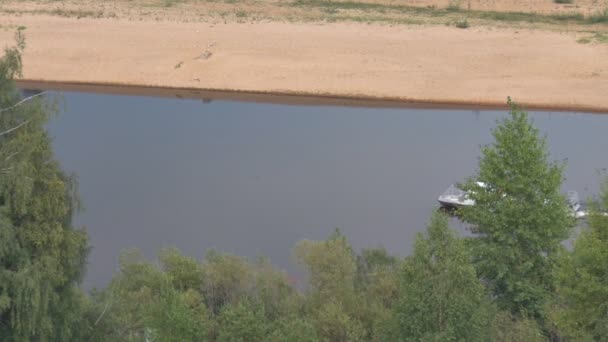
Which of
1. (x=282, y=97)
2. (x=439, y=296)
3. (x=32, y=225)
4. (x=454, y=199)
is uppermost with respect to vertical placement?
(x=32, y=225)

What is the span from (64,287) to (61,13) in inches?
1274

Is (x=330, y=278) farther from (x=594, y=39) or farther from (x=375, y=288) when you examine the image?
(x=594, y=39)

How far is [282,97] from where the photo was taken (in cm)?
3234

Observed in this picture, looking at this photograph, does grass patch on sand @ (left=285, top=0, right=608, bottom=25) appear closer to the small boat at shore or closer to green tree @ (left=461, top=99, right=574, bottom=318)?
the small boat at shore

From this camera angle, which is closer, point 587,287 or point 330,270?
point 587,287

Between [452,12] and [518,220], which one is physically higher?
[518,220]

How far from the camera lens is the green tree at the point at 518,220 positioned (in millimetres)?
14266

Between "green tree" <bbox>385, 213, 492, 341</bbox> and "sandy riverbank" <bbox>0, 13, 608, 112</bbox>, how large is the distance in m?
20.0

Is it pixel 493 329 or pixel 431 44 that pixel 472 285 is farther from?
pixel 431 44

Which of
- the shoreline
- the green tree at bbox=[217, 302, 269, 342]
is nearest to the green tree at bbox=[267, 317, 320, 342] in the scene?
the green tree at bbox=[217, 302, 269, 342]

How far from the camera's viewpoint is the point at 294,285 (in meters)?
15.8

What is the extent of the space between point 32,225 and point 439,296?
4.91 metres

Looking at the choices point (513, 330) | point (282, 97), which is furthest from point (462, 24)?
point (513, 330)

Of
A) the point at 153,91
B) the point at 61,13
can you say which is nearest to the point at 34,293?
the point at 153,91
